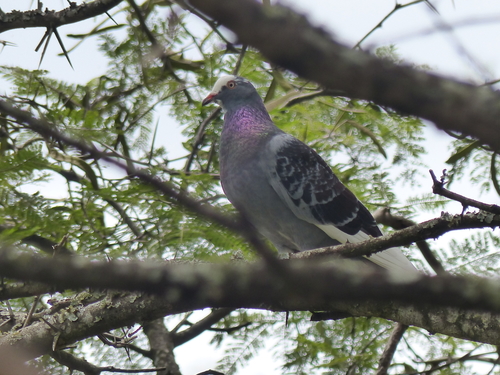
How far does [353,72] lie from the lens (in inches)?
36.7

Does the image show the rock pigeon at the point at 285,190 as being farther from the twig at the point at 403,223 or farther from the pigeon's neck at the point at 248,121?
the twig at the point at 403,223

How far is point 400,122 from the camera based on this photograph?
202 inches

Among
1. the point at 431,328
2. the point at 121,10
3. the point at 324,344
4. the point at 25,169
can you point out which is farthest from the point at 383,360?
the point at 121,10

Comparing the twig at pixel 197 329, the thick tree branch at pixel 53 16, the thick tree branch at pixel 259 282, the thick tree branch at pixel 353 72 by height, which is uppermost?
the thick tree branch at pixel 53 16

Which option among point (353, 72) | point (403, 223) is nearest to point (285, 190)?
point (403, 223)

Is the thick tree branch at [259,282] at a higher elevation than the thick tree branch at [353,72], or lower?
lower

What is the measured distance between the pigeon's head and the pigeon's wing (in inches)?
21.8

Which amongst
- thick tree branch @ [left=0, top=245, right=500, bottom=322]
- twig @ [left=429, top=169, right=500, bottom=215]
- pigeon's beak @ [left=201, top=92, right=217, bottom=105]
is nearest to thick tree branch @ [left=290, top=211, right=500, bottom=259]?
twig @ [left=429, top=169, right=500, bottom=215]

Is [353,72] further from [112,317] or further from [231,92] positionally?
[231,92]

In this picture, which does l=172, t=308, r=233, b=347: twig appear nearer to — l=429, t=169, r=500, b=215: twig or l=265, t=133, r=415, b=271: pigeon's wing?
l=265, t=133, r=415, b=271: pigeon's wing

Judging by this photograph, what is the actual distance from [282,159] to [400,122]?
1.17 metres

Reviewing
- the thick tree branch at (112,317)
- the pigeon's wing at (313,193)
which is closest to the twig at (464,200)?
the thick tree branch at (112,317)

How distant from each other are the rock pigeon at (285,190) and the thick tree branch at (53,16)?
1.65 metres

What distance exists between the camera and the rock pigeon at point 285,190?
4.72 metres
